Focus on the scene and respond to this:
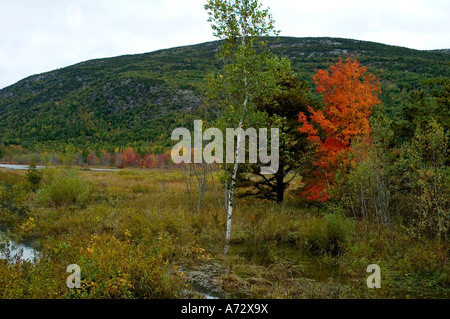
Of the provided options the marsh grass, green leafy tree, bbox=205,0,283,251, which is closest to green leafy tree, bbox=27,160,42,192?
the marsh grass

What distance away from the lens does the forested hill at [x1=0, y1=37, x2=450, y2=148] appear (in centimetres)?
13038

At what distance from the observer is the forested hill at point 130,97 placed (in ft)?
428

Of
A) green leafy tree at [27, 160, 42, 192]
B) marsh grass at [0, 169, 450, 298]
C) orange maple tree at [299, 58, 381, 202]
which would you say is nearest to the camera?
marsh grass at [0, 169, 450, 298]

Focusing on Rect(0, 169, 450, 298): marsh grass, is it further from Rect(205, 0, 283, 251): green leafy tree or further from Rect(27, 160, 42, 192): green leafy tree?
Rect(27, 160, 42, 192): green leafy tree

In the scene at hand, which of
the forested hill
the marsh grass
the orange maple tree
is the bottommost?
the marsh grass

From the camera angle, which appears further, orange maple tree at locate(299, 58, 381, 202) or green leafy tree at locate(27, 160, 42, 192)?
green leafy tree at locate(27, 160, 42, 192)

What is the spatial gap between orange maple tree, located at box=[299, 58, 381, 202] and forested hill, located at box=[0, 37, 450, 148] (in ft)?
300

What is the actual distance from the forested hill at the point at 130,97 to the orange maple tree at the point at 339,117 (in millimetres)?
91434

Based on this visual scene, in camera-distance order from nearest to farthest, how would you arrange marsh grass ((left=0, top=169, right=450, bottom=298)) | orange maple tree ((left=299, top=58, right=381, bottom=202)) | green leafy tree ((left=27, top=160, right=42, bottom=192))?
1. marsh grass ((left=0, top=169, right=450, bottom=298))
2. orange maple tree ((left=299, top=58, right=381, bottom=202))
3. green leafy tree ((left=27, top=160, right=42, bottom=192))

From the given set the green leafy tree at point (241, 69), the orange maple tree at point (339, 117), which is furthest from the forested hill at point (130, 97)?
the green leafy tree at point (241, 69)

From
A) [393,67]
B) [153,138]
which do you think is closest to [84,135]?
[153,138]

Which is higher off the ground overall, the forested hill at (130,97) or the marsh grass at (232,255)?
the forested hill at (130,97)

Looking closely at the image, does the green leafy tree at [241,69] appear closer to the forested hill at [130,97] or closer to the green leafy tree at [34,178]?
the green leafy tree at [34,178]

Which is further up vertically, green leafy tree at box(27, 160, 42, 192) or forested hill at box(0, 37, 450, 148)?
forested hill at box(0, 37, 450, 148)
